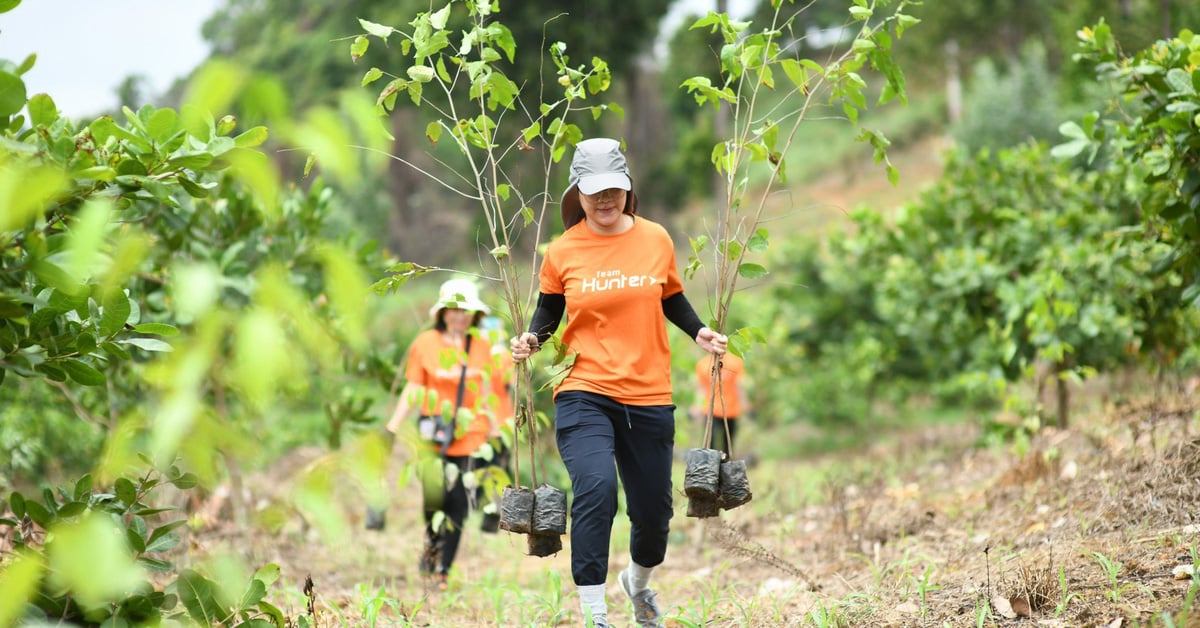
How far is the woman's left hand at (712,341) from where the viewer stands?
3.92 metres

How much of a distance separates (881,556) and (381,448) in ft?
15.5

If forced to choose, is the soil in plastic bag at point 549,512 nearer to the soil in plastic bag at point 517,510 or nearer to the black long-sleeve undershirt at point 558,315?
the soil in plastic bag at point 517,510

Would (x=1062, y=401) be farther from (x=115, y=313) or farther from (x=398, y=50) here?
(x=398, y=50)

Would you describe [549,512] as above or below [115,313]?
below

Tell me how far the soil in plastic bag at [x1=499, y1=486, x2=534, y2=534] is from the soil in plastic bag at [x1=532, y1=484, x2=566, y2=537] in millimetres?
28

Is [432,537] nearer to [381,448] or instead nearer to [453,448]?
[453,448]

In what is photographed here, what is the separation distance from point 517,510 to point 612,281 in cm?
97

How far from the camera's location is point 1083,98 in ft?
74.4

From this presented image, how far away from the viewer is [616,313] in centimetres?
391

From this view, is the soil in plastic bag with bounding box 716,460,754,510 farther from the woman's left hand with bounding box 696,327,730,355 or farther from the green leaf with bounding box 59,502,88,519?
the green leaf with bounding box 59,502,88,519

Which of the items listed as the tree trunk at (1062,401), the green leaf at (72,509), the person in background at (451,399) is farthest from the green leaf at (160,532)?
the tree trunk at (1062,401)

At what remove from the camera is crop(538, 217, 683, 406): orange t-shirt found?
12.8 feet

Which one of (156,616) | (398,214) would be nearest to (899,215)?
(156,616)

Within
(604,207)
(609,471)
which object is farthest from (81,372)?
(604,207)
